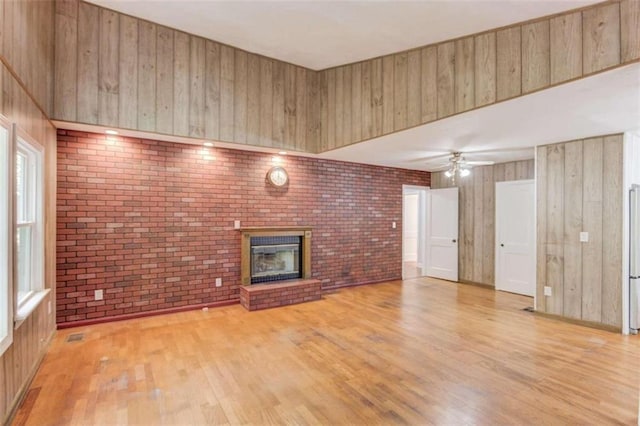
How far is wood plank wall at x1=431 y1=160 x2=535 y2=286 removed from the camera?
19.4ft

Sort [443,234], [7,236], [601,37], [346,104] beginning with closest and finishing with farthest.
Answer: [7,236] < [601,37] < [346,104] < [443,234]

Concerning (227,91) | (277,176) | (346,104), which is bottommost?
(277,176)

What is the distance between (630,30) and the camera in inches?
81.0

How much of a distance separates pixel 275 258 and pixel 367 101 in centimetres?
288

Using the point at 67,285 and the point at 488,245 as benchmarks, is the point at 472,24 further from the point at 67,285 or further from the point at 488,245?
the point at 67,285

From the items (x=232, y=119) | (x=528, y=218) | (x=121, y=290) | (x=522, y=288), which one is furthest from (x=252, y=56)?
(x=522, y=288)

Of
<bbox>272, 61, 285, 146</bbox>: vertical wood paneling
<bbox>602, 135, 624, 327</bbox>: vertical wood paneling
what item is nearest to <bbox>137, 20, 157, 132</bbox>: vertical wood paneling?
<bbox>272, 61, 285, 146</bbox>: vertical wood paneling

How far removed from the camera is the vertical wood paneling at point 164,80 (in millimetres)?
3779

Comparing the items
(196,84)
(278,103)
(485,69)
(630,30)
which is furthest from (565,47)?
(196,84)

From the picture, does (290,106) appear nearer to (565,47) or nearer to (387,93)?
(387,93)

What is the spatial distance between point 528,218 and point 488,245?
912 millimetres

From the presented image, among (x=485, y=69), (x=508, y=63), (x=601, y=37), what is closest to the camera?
(x=601, y=37)

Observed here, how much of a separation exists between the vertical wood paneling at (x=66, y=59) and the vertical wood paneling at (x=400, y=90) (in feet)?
11.9

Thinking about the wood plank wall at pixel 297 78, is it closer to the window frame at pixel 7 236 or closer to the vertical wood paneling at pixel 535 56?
the vertical wood paneling at pixel 535 56
